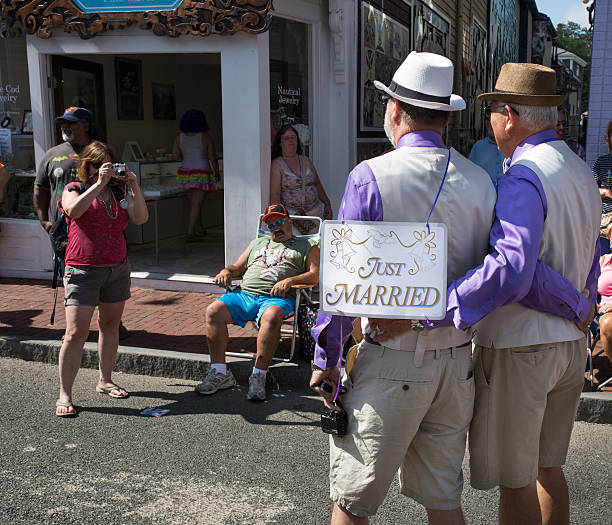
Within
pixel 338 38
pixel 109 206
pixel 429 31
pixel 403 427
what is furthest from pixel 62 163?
pixel 429 31

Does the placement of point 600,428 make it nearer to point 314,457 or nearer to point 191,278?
point 314,457

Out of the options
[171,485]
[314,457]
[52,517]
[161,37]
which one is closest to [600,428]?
[314,457]

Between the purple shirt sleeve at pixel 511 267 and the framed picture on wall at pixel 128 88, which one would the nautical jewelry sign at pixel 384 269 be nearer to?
the purple shirt sleeve at pixel 511 267

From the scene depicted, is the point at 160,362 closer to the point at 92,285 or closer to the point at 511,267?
the point at 92,285

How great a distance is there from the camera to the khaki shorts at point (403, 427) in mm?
2307

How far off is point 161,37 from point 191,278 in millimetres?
2549

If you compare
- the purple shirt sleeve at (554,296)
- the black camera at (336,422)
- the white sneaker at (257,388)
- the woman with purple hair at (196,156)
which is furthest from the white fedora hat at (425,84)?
the woman with purple hair at (196,156)

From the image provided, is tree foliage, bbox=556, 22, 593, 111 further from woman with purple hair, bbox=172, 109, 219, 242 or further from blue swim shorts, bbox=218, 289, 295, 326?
blue swim shorts, bbox=218, 289, 295, 326

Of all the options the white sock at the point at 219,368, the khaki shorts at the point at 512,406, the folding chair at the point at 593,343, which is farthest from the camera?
the white sock at the point at 219,368

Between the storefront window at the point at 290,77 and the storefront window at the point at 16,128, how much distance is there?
287cm

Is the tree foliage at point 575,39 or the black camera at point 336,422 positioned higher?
the tree foliage at point 575,39

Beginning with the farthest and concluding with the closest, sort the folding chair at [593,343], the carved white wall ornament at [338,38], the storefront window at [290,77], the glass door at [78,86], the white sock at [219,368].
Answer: the glass door at [78,86], the carved white wall ornament at [338,38], the storefront window at [290,77], the white sock at [219,368], the folding chair at [593,343]

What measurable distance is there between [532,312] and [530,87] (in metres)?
0.79

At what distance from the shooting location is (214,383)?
5.11 metres
